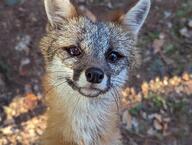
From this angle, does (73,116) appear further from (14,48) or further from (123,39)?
(14,48)

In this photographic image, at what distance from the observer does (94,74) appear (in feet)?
12.5

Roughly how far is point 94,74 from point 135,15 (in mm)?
812

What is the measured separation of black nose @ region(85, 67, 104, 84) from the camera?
3826 mm

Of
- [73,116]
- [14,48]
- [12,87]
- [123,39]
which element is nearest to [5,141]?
[12,87]

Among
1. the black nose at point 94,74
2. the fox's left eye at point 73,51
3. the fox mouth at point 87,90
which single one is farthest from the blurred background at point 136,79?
the black nose at point 94,74

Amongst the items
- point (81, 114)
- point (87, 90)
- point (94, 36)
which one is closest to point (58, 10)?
point (94, 36)

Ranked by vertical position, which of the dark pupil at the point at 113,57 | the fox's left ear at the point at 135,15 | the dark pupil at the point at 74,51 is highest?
the fox's left ear at the point at 135,15

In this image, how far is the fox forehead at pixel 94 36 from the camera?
414cm

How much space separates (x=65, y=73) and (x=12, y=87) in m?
2.05

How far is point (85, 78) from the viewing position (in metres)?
3.87

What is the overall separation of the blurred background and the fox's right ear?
1.33 metres

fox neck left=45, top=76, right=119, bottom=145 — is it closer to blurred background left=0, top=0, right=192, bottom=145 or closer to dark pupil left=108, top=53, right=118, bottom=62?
dark pupil left=108, top=53, right=118, bottom=62

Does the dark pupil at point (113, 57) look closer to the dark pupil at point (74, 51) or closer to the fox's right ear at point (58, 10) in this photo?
the dark pupil at point (74, 51)

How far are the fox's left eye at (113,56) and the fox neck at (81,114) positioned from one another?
0.87 feet
